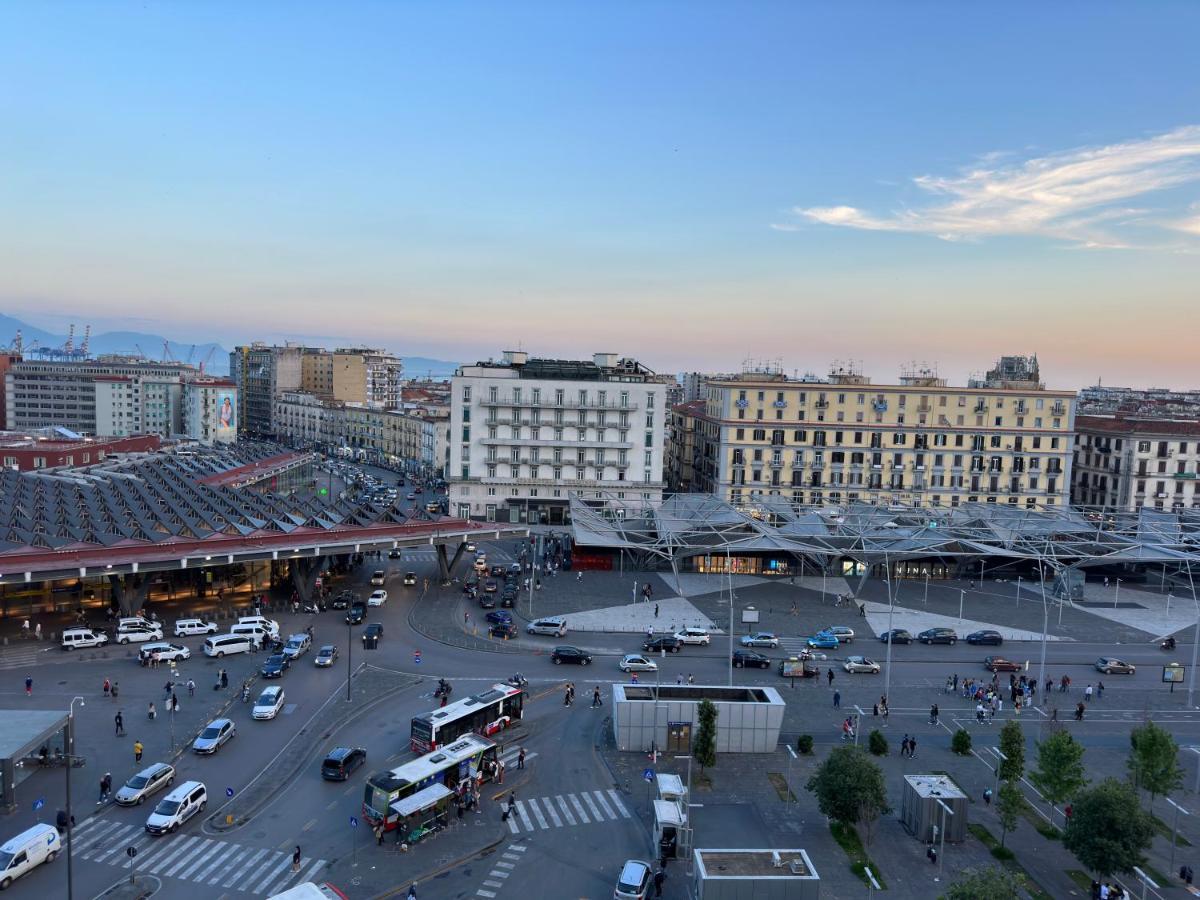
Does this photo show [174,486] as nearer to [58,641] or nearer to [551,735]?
[58,641]

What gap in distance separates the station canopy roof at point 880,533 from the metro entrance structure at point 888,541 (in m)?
0.10

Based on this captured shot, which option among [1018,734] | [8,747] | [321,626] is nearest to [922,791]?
[1018,734]

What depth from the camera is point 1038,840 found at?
1129 inches

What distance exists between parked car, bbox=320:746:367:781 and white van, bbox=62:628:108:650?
1953 cm

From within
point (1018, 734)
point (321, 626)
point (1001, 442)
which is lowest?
point (321, 626)

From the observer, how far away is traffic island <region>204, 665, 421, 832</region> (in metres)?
27.7

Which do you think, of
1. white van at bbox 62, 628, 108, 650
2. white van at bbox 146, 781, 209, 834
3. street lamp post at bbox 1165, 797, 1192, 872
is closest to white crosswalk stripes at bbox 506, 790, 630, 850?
white van at bbox 146, 781, 209, 834

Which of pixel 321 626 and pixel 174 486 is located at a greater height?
pixel 174 486

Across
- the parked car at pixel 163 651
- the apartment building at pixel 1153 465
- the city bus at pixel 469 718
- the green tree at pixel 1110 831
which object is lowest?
the parked car at pixel 163 651

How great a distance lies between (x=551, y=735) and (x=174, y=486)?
49.1m

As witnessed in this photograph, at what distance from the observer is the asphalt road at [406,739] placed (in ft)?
81.0

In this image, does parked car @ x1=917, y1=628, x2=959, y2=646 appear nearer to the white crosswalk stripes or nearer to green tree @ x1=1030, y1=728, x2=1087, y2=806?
green tree @ x1=1030, y1=728, x2=1087, y2=806

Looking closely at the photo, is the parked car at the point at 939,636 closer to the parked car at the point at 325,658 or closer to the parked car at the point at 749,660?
the parked car at the point at 749,660

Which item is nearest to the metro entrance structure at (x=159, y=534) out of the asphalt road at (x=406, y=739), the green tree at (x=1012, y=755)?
the asphalt road at (x=406, y=739)
